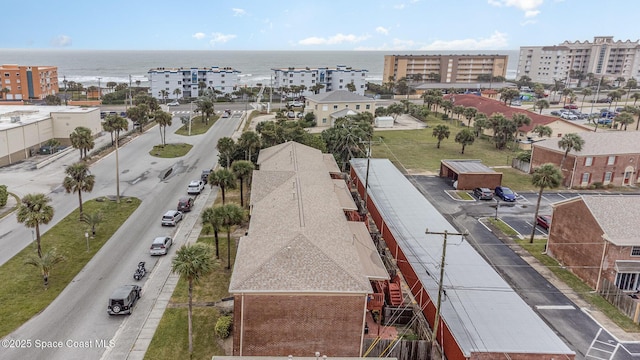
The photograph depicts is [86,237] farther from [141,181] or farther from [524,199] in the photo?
[524,199]

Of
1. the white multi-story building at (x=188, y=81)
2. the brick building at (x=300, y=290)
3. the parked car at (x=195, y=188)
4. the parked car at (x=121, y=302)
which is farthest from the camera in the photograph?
the white multi-story building at (x=188, y=81)

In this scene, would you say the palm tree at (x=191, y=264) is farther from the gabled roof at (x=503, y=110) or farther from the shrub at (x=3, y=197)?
the gabled roof at (x=503, y=110)

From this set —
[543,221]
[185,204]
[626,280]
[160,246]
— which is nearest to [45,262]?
[160,246]

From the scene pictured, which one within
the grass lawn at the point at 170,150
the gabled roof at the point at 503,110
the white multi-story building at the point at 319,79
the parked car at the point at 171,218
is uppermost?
the white multi-story building at the point at 319,79

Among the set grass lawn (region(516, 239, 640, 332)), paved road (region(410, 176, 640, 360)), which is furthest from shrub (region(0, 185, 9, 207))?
grass lawn (region(516, 239, 640, 332))

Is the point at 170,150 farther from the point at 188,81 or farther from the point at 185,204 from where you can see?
the point at 188,81

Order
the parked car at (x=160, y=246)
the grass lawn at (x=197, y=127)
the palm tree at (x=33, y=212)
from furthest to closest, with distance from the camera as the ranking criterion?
the grass lawn at (x=197, y=127)
the parked car at (x=160, y=246)
the palm tree at (x=33, y=212)

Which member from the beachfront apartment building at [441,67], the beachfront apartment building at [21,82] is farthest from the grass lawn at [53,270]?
the beachfront apartment building at [441,67]

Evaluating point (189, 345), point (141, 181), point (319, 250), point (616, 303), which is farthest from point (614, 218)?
point (141, 181)
